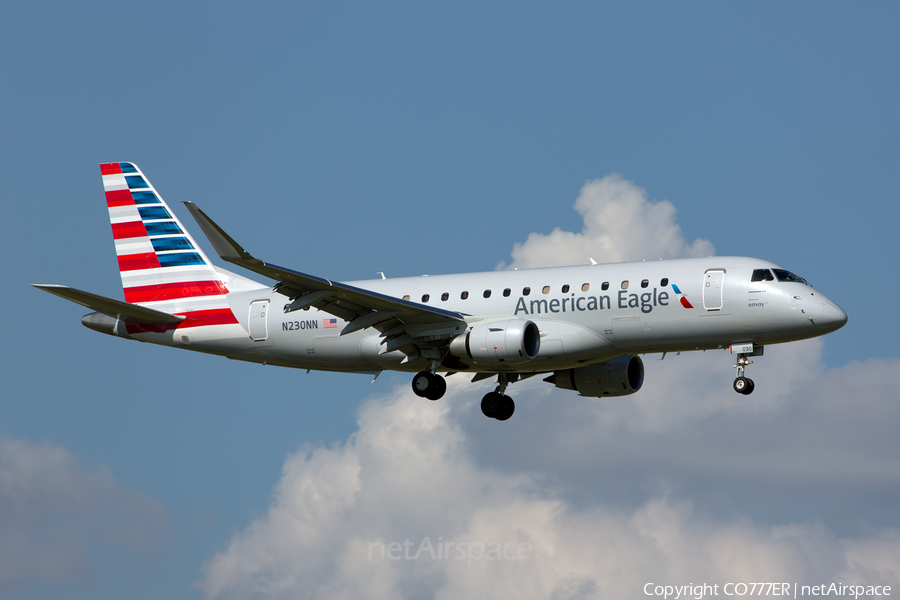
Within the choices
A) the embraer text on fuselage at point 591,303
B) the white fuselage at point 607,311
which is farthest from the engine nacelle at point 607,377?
the embraer text on fuselage at point 591,303

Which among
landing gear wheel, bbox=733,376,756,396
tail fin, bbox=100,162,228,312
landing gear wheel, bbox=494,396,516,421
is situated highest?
tail fin, bbox=100,162,228,312

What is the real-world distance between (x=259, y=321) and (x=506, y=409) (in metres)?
10.1

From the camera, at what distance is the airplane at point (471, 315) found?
35219 mm

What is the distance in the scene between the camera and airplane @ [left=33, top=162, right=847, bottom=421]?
35219 mm

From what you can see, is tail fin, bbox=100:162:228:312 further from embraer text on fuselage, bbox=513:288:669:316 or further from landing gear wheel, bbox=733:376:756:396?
landing gear wheel, bbox=733:376:756:396

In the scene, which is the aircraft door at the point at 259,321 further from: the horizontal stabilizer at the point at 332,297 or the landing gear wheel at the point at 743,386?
the landing gear wheel at the point at 743,386

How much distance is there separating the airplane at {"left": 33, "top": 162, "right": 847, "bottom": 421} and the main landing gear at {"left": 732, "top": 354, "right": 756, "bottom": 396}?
5 centimetres

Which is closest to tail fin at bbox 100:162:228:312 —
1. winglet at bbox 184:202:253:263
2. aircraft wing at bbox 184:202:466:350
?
aircraft wing at bbox 184:202:466:350

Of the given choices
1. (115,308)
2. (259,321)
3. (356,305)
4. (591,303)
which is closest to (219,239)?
(356,305)

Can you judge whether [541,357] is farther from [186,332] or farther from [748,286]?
[186,332]

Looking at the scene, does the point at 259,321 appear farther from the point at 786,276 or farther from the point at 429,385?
the point at 786,276

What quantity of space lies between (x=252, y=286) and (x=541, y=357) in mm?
12885

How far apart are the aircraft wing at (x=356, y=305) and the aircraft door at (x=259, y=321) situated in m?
4.55

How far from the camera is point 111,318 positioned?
139 feet
